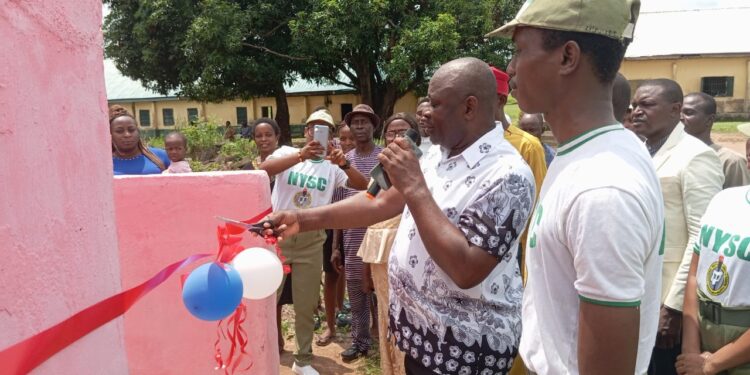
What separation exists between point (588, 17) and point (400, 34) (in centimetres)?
1556

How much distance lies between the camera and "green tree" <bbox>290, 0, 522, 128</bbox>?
612 inches

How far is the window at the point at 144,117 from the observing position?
107ft

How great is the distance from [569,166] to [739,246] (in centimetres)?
131

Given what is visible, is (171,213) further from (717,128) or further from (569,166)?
(717,128)

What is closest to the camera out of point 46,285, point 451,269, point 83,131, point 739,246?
point 46,285

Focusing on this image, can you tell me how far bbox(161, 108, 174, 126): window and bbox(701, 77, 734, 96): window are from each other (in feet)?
89.8

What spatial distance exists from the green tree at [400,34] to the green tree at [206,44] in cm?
129

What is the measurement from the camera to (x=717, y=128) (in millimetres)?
20516

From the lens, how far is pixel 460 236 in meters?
1.71

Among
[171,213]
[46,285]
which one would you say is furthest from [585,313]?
[171,213]

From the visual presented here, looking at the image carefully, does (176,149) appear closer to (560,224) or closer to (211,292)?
(211,292)

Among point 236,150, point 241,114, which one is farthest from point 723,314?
point 241,114

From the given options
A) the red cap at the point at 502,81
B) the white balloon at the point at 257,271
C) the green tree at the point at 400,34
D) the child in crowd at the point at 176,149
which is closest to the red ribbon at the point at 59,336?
the white balloon at the point at 257,271

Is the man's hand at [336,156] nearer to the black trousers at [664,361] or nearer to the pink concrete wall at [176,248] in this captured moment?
the pink concrete wall at [176,248]
